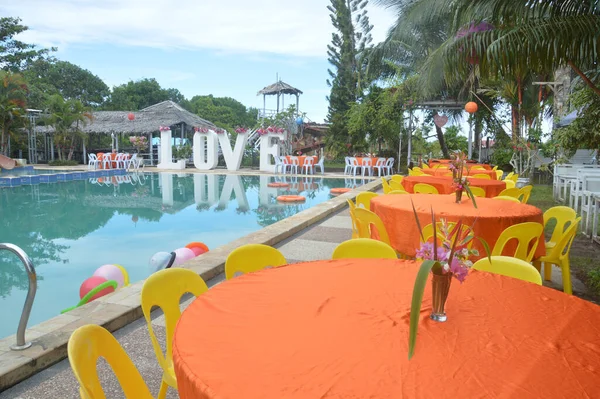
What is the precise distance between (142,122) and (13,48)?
10231mm

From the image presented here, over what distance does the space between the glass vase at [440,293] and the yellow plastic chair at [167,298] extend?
39.2 inches

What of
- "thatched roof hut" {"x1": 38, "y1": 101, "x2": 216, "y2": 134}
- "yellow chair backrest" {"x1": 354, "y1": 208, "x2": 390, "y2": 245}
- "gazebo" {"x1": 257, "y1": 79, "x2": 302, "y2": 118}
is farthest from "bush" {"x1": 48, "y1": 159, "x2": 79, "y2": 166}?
"yellow chair backrest" {"x1": 354, "y1": 208, "x2": 390, "y2": 245}

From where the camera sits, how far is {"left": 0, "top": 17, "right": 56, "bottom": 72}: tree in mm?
24828

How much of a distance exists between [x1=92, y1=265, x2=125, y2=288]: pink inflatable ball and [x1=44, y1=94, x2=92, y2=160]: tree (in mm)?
21193

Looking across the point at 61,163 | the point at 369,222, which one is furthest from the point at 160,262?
the point at 61,163

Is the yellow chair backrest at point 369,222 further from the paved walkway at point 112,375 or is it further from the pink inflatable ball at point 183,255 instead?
the pink inflatable ball at point 183,255

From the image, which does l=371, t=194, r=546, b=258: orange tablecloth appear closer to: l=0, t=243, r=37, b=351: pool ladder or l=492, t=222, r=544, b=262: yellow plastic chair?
l=492, t=222, r=544, b=262: yellow plastic chair

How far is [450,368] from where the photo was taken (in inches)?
43.1

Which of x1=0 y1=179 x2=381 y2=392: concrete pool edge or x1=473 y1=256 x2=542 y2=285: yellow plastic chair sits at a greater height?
x1=473 y1=256 x2=542 y2=285: yellow plastic chair

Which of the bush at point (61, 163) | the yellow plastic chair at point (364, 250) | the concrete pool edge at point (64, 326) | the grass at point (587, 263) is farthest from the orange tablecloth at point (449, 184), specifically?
the bush at point (61, 163)

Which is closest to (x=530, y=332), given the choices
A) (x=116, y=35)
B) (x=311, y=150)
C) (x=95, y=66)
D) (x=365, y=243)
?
(x=365, y=243)

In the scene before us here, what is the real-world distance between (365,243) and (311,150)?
23.3 meters

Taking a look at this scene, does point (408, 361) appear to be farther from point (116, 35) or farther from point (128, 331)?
point (116, 35)

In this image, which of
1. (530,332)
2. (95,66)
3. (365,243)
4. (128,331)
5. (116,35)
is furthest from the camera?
(95,66)
